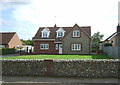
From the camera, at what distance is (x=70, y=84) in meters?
7.86

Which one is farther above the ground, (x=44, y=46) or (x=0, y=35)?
(x=0, y=35)

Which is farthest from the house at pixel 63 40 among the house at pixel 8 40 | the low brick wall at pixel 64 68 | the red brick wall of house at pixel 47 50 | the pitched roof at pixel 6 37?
the low brick wall at pixel 64 68

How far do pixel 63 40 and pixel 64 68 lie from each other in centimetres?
2021

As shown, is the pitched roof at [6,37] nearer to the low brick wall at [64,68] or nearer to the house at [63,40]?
the house at [63,40]

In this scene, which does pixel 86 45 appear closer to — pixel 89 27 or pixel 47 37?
pixel 89 27

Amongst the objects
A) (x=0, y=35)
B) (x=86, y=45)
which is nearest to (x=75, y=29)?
(x=86, y=45)

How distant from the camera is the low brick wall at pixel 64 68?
9.38 m

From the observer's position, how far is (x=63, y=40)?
29.7 meters

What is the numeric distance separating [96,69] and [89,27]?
907 inches

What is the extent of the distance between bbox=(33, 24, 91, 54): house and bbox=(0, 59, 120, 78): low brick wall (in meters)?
19.6

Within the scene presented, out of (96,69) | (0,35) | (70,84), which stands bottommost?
(70,84)

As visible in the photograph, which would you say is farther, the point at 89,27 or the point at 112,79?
the point at 89,27

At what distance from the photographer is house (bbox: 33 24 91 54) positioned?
2908 cm

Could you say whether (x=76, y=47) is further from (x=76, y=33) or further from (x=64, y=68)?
(x=64, y=68)
